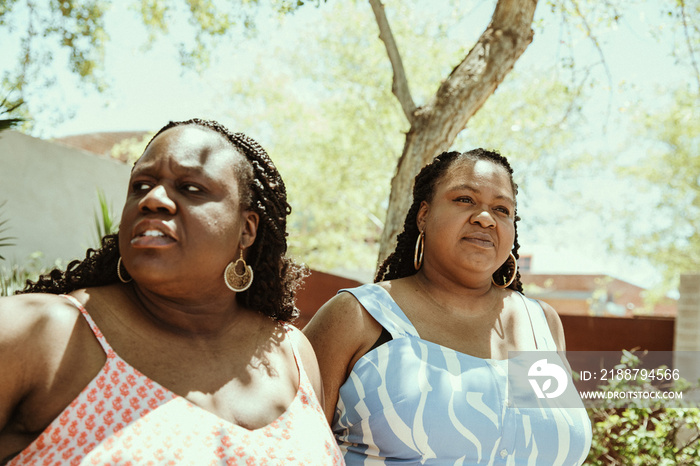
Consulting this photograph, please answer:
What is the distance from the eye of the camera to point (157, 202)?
84.0 inches

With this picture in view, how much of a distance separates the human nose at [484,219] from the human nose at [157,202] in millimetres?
1471

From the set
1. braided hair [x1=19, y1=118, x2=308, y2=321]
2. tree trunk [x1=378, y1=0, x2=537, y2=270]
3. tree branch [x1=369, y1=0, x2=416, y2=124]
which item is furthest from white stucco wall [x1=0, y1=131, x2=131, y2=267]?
braided hair [x1=19, y1=118, x2=308, y2=321]

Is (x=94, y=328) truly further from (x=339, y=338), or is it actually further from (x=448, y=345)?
(x=448, y=345)

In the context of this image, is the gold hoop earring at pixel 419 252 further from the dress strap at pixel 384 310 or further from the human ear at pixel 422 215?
the dress strap at pixel 384 310

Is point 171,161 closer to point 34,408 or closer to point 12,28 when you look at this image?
point 34,408

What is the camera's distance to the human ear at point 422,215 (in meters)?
3.42

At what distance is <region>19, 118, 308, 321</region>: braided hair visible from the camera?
235 cm

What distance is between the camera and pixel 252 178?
2.54 metres

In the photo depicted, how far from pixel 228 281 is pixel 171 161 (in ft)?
1.52

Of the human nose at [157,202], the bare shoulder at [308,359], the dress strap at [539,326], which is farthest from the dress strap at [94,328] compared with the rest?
the dress strap at [539,326]

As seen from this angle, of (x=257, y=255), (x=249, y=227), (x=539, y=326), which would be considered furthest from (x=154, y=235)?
(x=539, y=326)

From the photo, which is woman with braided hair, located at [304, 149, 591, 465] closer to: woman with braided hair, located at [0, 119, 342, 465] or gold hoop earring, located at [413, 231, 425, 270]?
gold hoop earring, located at [413, 231, 425, 270]

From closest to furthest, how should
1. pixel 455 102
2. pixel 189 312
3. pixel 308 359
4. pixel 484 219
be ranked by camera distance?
pixel 189 312 → pixel 308 359 → pixel 484 219 → pixel 455 102

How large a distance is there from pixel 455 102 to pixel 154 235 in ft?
11.9
